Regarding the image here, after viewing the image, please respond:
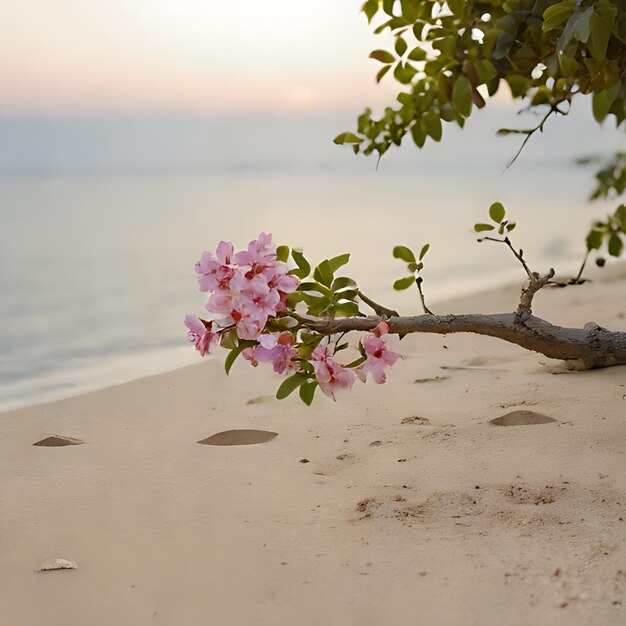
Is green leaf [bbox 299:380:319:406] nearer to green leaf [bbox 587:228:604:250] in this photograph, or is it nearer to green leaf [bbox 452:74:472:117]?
green leaf [bbox 452:74:472:117]

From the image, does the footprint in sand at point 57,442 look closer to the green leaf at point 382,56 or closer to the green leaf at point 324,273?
the green leaf at point 324,273

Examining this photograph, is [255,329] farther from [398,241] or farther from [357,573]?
[398,241]

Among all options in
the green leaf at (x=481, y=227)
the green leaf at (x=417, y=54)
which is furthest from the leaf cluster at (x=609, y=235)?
the green leaf at (x=417, y=54)

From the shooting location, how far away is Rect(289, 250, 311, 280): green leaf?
159cm

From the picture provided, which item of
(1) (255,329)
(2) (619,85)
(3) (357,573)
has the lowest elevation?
(3) (357,573)

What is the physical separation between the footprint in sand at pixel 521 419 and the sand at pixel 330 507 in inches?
0.4

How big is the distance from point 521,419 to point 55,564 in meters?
1.07

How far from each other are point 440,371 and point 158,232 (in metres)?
5.30

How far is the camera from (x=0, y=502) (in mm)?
1721

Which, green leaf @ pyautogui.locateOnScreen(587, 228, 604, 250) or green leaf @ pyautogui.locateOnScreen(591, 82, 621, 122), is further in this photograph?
green leaf @ pyautogui.locateOnScreen(587, 228, 604, 250)

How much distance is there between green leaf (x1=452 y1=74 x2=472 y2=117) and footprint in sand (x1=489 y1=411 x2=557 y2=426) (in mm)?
731

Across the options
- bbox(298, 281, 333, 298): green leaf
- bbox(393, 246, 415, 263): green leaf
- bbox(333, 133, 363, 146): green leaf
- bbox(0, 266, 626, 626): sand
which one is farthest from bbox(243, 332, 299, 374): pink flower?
bbox(333, 133, 363, 146): green leaf

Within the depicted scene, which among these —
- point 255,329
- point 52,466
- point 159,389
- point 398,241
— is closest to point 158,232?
point 398,241

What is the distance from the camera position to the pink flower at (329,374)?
5.03ft
